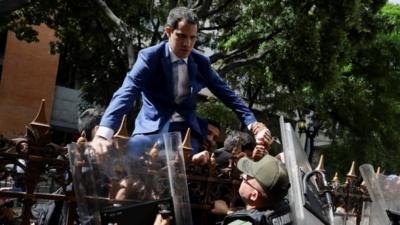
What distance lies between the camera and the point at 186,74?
376 cm

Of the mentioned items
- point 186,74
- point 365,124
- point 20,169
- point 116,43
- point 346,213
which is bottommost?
point 346,213

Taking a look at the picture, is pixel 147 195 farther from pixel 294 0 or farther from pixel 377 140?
pixel 377 140

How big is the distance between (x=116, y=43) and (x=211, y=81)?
41.0 feet

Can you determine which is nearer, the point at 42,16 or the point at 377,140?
the point at 42,16

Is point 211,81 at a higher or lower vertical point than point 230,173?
higher

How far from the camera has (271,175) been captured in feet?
9.63

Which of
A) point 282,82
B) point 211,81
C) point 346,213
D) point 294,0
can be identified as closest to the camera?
point 211,81

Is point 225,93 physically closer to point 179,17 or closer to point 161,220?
point 179,17

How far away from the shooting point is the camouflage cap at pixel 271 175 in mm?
2918

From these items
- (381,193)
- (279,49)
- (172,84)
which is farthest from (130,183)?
(279,49)

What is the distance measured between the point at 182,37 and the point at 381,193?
1.83 meters

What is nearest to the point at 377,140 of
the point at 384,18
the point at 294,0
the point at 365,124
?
the point at 365,124

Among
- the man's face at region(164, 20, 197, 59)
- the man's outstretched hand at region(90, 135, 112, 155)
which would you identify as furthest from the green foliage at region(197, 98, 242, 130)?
the man's outstretched hand at region(90, 135, 112, 155)

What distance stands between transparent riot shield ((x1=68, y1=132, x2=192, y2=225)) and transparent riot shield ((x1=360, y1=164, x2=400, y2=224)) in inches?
69.8
